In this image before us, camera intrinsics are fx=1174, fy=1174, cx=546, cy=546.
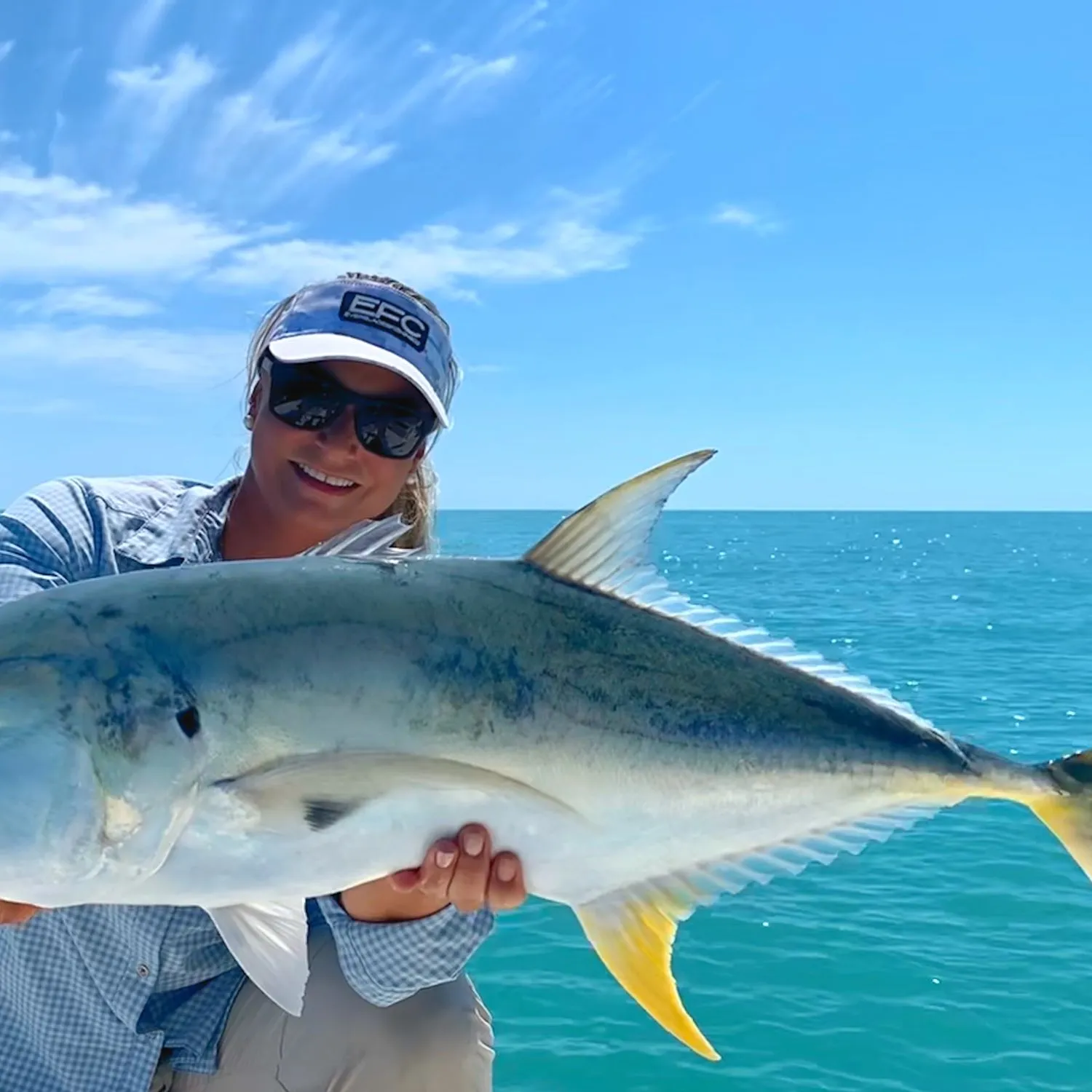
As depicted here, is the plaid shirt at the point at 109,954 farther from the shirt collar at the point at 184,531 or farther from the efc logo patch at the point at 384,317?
the efc logo patch at the point at 384,317

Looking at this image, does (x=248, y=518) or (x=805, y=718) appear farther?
(x=248, y=518)

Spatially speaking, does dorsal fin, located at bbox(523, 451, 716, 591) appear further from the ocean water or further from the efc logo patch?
the efc logo patch

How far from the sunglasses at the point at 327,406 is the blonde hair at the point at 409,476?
20 cm

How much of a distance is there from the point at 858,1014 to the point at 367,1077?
11.8 feet

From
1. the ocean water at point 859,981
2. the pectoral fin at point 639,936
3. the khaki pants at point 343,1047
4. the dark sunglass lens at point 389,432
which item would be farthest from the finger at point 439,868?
the dark sunglass lens at point 389,432

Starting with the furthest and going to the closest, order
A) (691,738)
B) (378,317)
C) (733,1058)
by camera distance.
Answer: (733,1058)
(378,317)
(691,738)

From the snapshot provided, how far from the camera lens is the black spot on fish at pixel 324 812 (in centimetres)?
190

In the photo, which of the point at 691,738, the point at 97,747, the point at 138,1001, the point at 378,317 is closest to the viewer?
the point at 97,747

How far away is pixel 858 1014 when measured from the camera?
18.6ft

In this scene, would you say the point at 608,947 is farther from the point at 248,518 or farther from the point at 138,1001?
the point at 248,518

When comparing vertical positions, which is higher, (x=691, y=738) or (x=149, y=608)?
(x=149, y=608)

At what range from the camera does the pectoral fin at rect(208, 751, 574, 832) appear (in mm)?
1879

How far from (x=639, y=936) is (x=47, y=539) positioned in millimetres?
1586

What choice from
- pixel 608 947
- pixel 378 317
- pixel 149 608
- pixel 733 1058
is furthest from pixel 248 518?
pixel 733 1058
